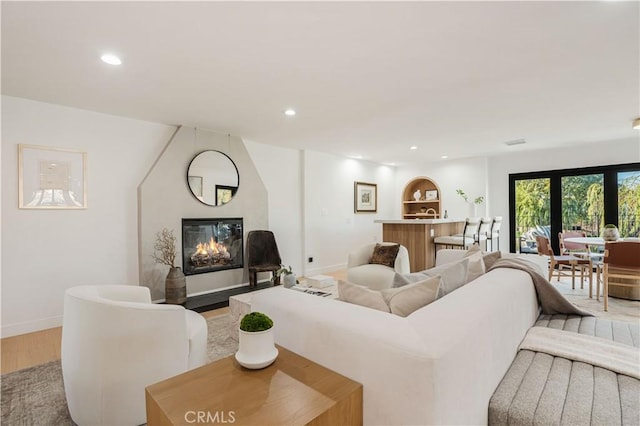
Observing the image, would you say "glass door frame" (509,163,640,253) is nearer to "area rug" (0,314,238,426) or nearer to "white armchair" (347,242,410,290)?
"white armchair" (347,242,410,290)

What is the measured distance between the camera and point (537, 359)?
1623mm

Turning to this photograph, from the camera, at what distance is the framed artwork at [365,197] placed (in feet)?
23.0

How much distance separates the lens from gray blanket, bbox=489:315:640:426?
119cm

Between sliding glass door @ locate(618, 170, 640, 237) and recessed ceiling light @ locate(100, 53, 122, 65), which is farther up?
recessed ceiling light @ locate(100, 53, 122, 65)

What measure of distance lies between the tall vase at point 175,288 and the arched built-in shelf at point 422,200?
5.83 meters

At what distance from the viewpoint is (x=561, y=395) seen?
1316mm

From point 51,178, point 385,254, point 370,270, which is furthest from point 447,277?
point 51,178

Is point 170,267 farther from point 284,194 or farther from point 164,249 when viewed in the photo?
point 284,194

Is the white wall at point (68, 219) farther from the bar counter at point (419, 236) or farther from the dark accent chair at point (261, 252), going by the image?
the bar counter at point (419, 236)

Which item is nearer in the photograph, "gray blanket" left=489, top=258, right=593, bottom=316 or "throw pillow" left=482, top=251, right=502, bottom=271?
"gray blanket" left=489, top=258, right=593, bottom=316

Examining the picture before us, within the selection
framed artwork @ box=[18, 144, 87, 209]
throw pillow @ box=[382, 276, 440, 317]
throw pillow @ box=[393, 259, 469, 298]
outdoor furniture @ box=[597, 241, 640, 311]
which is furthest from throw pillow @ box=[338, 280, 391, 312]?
outdoor furniture @ box=[597, 241, 640, 311]

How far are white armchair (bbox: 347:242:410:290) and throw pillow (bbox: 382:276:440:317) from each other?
81.5 inches

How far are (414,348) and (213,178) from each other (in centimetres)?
409

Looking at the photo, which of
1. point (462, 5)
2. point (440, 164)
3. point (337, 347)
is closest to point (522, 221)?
point (440, 164)
